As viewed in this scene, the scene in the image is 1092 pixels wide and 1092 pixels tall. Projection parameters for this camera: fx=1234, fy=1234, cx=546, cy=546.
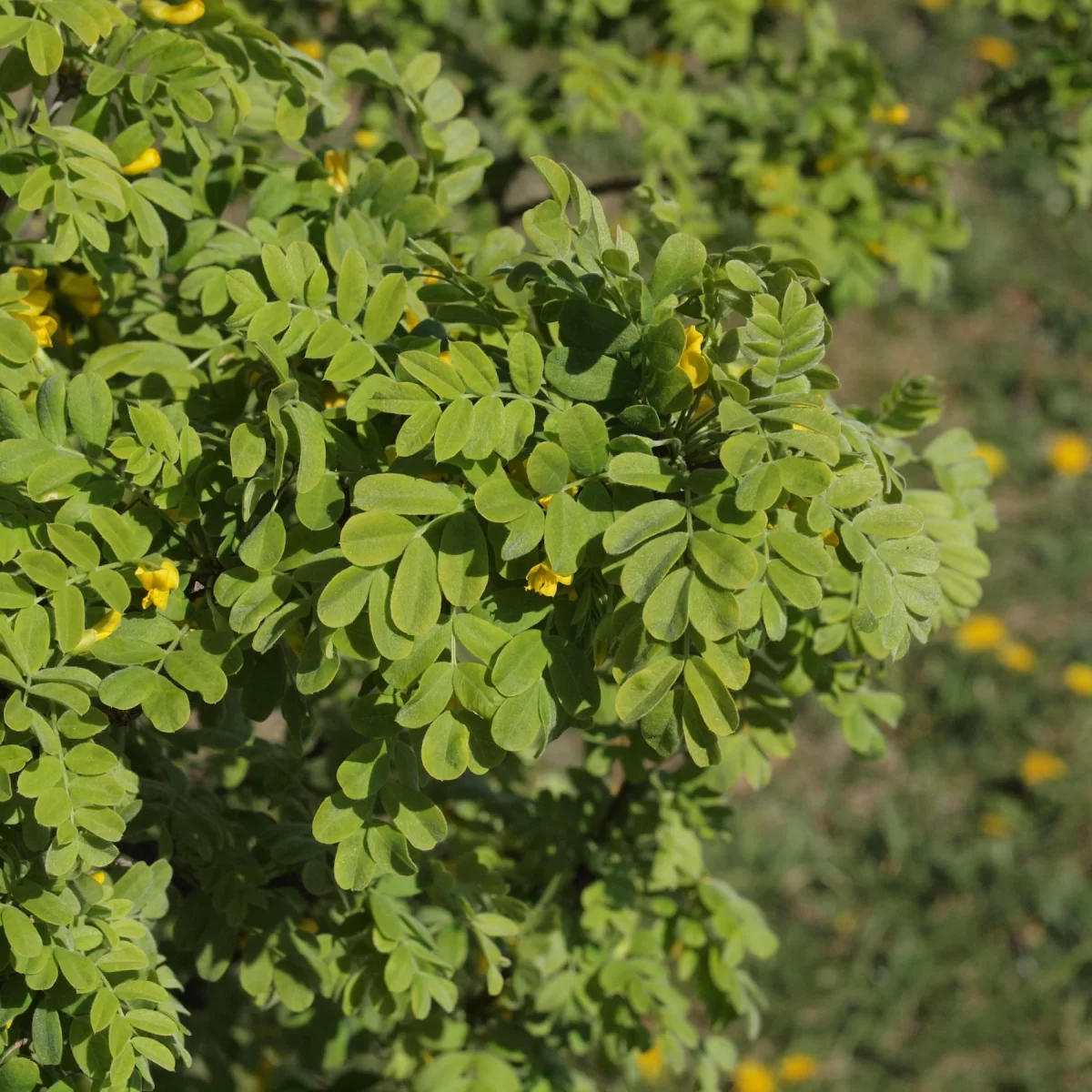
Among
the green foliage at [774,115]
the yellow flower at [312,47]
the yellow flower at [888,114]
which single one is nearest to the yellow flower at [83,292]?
the yellow flower at [312,47]

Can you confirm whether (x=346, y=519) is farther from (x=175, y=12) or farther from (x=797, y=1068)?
(x=797, y=1068)

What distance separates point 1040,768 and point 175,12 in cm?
415

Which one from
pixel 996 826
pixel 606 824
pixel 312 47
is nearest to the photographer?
pixel 606 824

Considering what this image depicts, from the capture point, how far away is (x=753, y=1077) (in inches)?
149

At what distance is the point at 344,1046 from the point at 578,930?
22.1 inches

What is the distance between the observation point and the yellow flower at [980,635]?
16.3ft

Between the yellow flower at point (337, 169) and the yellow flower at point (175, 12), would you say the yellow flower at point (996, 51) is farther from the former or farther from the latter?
the yellow flower at point (175, 12)

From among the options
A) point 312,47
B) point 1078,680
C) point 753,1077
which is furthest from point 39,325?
point 1078,680

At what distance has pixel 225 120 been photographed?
1.70 m

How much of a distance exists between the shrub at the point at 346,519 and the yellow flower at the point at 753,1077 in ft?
7.57

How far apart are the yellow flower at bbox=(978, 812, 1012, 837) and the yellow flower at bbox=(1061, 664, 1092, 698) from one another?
704mm

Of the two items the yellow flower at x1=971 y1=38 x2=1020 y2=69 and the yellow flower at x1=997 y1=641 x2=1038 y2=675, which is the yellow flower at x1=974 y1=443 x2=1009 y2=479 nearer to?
the yellow flower at x1=997 y1=641 x2=1038 y2=675

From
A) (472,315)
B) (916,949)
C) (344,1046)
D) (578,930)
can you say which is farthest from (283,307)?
(916,949)

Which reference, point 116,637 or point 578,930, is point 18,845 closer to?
point 116,637
